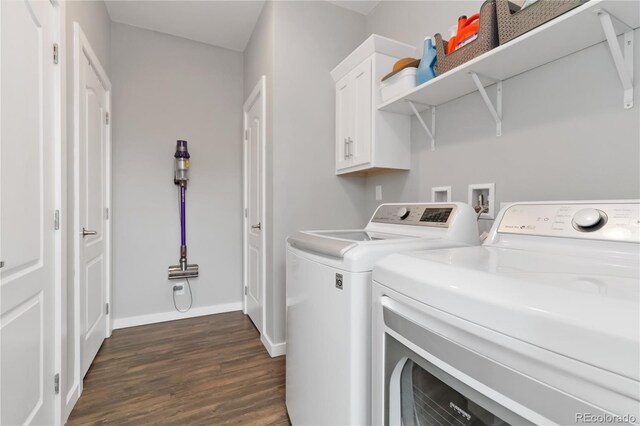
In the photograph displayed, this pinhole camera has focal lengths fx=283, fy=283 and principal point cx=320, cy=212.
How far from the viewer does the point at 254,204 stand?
2695 mm

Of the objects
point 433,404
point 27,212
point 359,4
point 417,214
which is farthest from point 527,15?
point 27,212

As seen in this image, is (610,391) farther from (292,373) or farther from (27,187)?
(27,187)

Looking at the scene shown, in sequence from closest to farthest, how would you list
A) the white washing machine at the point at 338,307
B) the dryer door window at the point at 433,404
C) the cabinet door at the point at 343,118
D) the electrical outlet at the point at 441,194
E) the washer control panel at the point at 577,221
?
the dryer door window at the point at 433,404, the washer control panel at the point at 577,221, the white washing machine at the point at 338,307, the electrical outlet at the point at 441,194, the cabinet door at the point at 343,118

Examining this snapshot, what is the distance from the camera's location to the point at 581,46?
1037mm

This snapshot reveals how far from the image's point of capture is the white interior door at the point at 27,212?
1.00m

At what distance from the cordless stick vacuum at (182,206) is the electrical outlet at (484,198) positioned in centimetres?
242

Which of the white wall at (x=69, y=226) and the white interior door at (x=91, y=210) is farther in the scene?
the white interior door at (x=91, y=210)

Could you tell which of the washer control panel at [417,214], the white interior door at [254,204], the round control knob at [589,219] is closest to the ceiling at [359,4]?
the white interior door at [254,204]

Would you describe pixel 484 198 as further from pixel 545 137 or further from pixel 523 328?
pixel 523 328

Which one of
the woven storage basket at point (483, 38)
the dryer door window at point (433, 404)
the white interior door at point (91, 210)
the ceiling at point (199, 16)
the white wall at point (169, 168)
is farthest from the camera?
the white wall at point (169, 168)

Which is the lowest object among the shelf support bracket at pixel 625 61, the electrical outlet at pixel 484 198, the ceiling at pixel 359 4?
the electrical outlet at pixel 484 198

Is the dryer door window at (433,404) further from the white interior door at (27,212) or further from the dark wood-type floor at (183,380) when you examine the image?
the white interior door at (27,212)

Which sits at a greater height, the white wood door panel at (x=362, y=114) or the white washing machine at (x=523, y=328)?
the white wood door panel at (x=362, y=114)

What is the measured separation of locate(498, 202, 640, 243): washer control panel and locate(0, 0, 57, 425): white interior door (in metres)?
1.82
